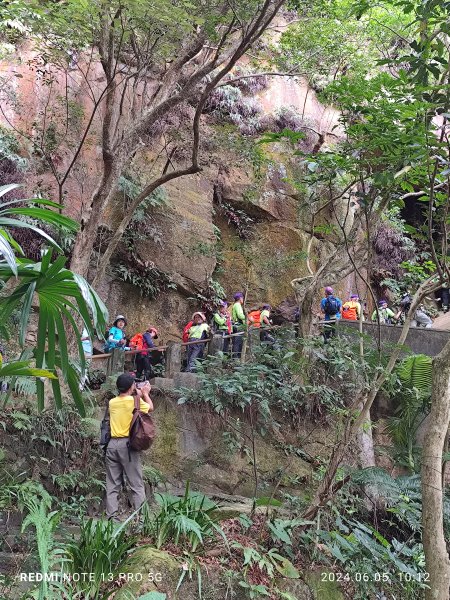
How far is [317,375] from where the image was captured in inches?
289

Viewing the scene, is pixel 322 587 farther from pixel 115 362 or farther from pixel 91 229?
pixel 91 229

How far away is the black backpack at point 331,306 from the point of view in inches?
441

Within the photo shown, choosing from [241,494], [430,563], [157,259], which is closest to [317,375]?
[241,494]

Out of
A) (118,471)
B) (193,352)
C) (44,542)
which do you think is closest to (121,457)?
(118,471)

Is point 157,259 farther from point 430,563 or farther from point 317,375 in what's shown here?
point 430,563

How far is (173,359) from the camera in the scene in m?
9.26

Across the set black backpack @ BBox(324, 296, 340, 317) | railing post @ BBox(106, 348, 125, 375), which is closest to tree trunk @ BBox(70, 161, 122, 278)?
railing post @ BBox(106, 348, 125, 375)

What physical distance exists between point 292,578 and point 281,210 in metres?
12.8

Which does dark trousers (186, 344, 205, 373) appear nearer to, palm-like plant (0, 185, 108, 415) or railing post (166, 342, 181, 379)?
railing post (166, 342, 181, 379)

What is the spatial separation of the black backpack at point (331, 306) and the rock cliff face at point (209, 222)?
4.16 feet

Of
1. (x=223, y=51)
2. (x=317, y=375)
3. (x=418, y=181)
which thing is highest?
(x=223, y=51)

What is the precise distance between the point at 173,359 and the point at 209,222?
660 centimetres

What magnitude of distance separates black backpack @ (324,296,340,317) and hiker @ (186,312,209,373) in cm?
239
